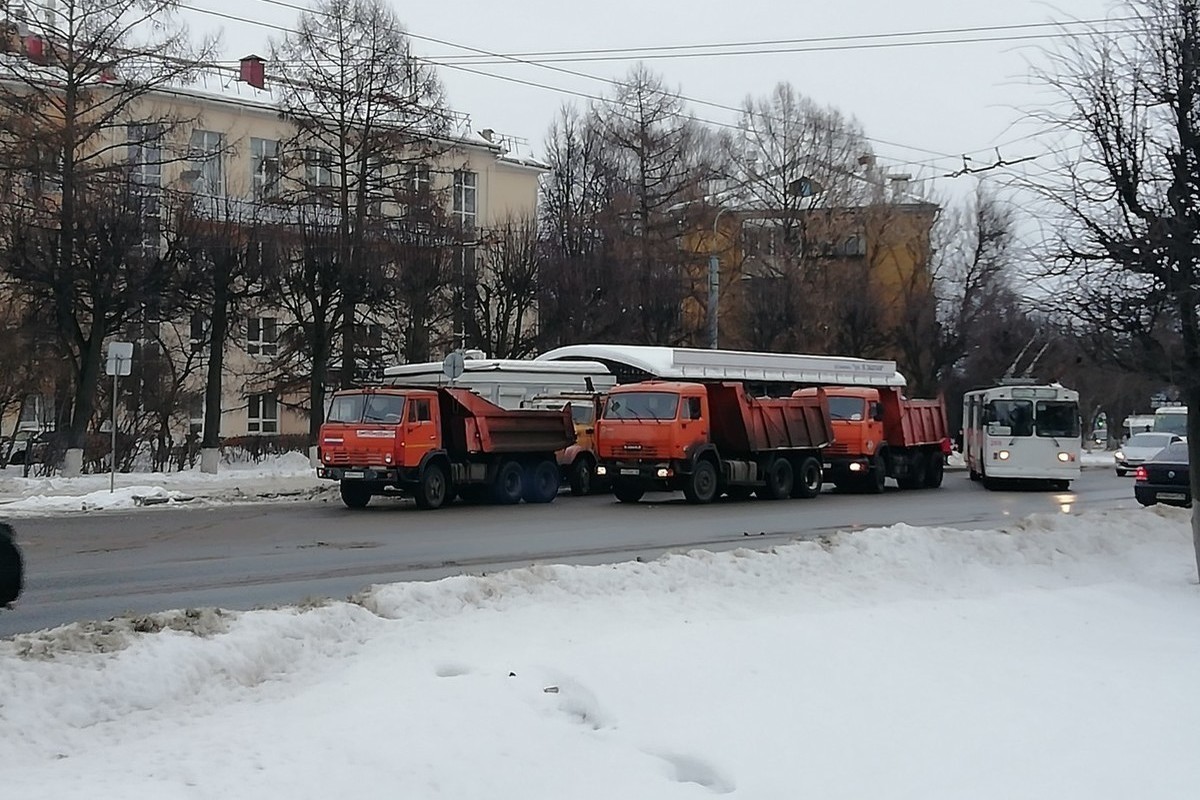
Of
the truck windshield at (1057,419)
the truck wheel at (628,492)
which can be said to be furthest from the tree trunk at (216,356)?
the truck windshield at (1057,419)

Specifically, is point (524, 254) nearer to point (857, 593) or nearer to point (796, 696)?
point (857, 593)

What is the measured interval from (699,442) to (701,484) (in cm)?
89

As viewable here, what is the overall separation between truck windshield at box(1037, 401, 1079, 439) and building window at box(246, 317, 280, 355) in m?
21.7

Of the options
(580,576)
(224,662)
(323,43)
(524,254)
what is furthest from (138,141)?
(224,662)

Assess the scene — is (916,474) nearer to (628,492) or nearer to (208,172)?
(628,492)

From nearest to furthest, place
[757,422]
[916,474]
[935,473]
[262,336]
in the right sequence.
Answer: [757,422] < [916,474] < [935,473] < [262,336]

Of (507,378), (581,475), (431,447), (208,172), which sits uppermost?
(208,172)

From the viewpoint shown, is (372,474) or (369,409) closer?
(372,474)

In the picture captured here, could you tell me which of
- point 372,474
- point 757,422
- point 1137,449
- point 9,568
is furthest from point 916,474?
point 9,568

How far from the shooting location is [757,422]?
28672 millimetres

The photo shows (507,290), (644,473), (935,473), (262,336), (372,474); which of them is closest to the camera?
(372,474)

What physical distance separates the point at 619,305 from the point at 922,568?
31.3 metres

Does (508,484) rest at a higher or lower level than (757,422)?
lower

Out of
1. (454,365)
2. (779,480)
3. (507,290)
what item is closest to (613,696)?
(454,365)
